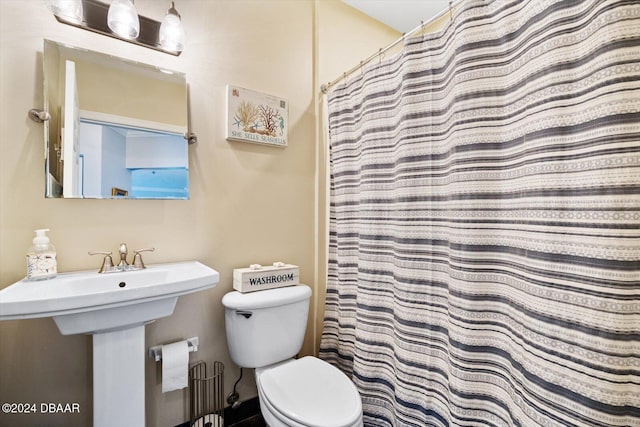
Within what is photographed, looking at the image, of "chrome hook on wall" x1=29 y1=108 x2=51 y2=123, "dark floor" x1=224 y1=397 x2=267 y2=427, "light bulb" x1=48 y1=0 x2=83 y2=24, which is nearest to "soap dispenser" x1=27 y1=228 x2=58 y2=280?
"chrome hook on wall" x1=29 y1=108 x2=51 y2=123

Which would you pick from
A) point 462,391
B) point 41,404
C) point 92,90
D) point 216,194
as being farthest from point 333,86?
point 41,404

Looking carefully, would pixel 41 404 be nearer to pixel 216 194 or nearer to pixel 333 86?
pixel 216 194

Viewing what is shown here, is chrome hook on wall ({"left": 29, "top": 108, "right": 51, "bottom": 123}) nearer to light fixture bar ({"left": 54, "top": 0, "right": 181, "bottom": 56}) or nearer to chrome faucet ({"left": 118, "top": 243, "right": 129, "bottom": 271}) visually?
light fixture bar ({"left": 54, "top": 0, "right": 181, "bottom": 56})

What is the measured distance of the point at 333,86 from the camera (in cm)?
180

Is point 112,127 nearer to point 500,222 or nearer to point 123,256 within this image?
point 123,256

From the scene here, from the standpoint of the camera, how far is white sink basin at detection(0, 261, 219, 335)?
802 millimetres

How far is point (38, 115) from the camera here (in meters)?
1.09

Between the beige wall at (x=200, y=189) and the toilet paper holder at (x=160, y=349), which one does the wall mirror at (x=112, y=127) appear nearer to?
the beige wall at (x=200, y=189)

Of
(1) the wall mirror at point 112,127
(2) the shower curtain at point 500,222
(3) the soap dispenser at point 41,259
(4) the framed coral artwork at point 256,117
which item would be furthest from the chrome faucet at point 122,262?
(2) the shower curtain at point 500,222

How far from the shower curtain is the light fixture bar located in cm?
97

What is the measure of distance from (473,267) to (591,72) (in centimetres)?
62

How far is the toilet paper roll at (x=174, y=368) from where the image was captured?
1204 millimetres

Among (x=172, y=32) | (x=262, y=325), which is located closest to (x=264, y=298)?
(x=262, y=325)

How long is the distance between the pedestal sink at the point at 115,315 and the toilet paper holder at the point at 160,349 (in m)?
0.19
